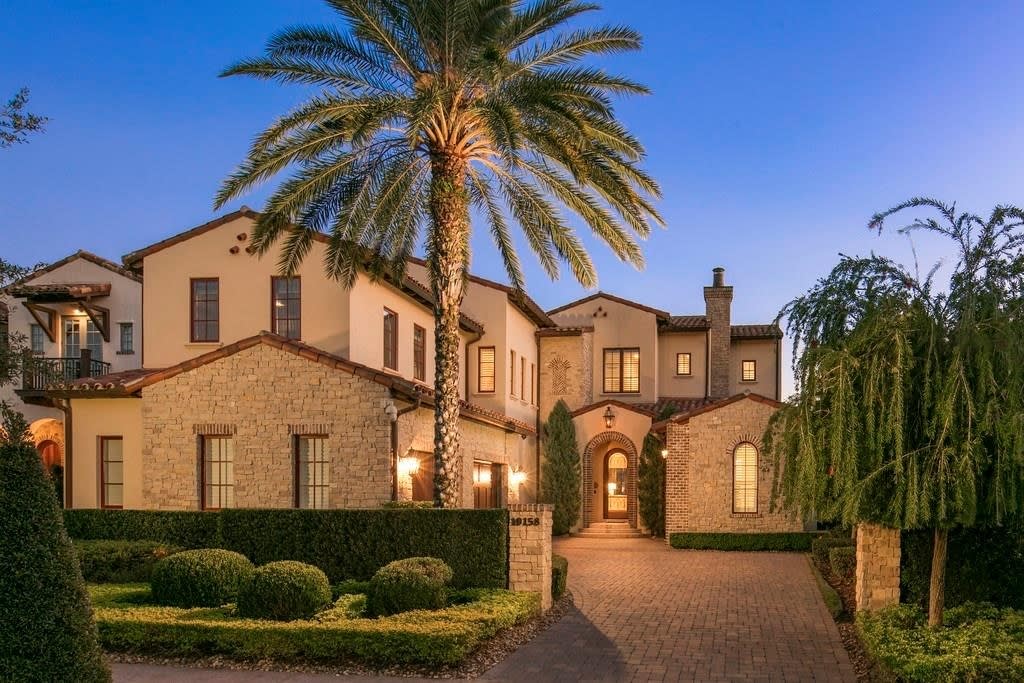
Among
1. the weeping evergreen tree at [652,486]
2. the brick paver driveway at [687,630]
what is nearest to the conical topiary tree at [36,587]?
the brick paver driveway at [687,630]

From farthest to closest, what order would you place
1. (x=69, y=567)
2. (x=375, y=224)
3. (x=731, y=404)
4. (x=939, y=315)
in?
(x=731, y=404) → (x=375, y=224) → (x=939, y=315) → (x=69, y=567)

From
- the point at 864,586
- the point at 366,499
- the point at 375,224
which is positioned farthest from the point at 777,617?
the point at 375,224

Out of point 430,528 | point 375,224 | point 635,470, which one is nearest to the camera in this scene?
point 430,528

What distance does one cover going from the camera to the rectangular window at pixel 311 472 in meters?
17.1

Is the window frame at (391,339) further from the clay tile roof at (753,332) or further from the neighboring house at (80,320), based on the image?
the clay tile roof at (753,332)

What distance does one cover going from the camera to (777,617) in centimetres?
1361

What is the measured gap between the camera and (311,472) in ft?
56.5

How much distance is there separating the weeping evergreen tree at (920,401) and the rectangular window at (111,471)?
13914mm

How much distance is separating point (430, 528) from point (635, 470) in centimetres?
1641

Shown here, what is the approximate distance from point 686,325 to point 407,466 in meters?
17.5

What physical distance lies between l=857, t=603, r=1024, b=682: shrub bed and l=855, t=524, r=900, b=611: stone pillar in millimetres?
386

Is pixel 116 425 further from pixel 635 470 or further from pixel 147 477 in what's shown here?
pixel 635 470

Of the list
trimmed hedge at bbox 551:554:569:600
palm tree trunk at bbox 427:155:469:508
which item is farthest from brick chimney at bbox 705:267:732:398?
palm tree trunk at bbox 427:155:469:508

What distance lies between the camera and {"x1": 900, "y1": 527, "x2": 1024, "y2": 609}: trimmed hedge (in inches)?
415
